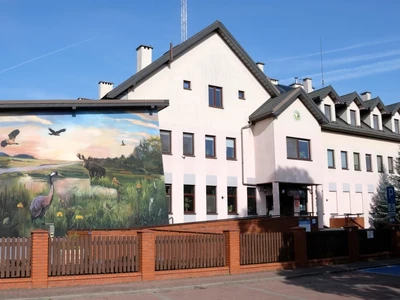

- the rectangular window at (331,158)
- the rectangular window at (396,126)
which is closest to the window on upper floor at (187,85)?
the rectangular window at (331,158)

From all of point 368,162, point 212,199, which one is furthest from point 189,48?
point 368,162

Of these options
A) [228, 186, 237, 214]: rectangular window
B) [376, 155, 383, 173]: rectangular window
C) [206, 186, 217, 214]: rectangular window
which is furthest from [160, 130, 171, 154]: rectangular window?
[376, 155, 383, 173]: rectangular window

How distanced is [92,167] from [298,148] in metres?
13.3

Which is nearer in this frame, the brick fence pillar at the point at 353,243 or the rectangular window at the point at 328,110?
the brick fence pillar at the point at 353,243

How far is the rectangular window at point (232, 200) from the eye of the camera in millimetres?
28625

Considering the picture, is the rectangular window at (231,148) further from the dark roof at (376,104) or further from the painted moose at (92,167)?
the dark roof at (376,104)

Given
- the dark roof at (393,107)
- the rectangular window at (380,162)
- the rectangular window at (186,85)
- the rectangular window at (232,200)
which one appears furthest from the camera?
the dark roof at (393,107)

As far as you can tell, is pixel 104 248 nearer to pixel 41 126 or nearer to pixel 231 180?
pixel 41 126

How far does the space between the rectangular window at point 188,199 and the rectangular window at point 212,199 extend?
114cm

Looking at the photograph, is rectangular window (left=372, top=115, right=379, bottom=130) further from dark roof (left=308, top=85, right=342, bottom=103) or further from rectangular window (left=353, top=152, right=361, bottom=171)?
dark roof (left=308, top=85, right=342, bottom=103)

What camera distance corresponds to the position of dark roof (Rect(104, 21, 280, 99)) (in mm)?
25711

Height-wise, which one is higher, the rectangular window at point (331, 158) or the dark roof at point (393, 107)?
the dark roof at point (393, 107)

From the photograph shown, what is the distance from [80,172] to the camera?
75.0ft

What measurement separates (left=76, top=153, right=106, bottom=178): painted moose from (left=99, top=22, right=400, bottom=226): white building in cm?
413
